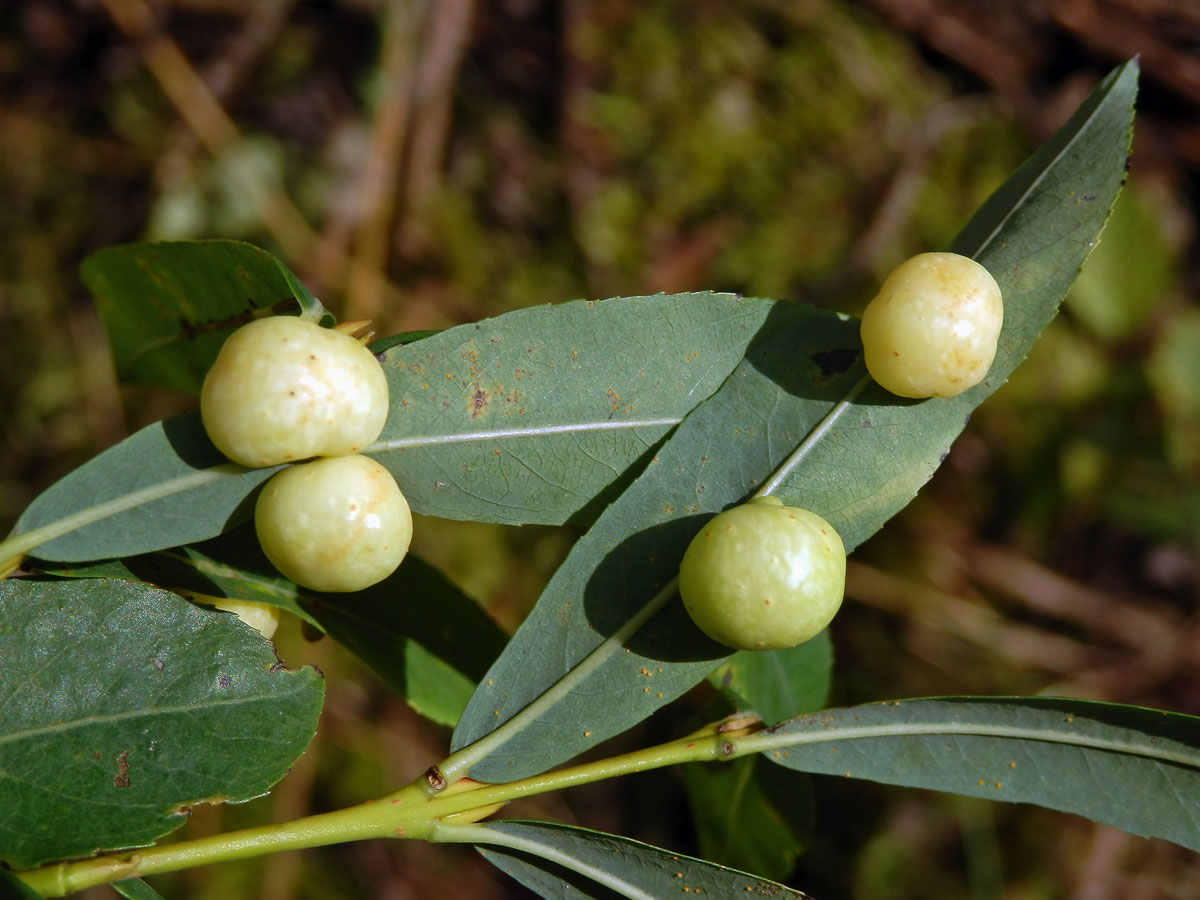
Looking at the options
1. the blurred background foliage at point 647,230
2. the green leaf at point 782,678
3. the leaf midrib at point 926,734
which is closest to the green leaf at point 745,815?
the green leaf at point 782,678

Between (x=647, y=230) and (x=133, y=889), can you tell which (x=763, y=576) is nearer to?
(x=133, y=889)

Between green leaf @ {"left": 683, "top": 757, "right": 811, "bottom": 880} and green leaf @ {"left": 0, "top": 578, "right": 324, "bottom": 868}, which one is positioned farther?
green leaf @ {"left": 683, "top": 757, "right": 811, "bottom": 880}

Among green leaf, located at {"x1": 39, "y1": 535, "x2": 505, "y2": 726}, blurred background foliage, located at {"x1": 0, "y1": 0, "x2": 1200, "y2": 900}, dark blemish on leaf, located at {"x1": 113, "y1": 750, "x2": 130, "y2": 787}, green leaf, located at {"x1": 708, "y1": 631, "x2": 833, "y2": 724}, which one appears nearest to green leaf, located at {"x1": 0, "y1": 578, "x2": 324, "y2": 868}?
dark blemish on leaf, located at {"x1": 113, "y1": 750, "x2": 130, "y2": 787}

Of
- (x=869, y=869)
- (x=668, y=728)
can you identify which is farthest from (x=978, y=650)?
(x=668, y=728)

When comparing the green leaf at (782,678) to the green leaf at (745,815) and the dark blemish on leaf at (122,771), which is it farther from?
the dark blemish on leaf at (122,771)

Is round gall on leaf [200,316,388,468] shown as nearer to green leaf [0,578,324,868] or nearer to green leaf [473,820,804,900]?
green leaf [0,578,324,868]

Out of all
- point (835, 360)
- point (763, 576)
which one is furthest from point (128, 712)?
point (835, 360)
